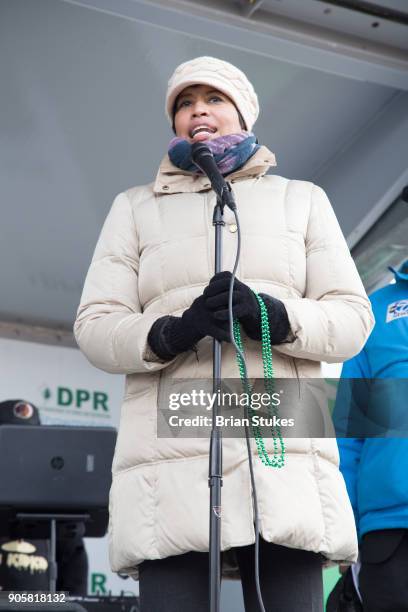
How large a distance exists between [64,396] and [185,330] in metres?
4.07

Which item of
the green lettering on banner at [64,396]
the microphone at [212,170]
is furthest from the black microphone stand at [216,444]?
the green lettering on banner at [64,396]

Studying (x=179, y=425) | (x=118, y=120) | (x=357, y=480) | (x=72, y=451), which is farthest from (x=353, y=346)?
(x=118, y=120)

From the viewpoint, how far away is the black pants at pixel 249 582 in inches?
78.3

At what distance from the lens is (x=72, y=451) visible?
4086 mm

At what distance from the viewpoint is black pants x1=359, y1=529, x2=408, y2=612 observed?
268cm

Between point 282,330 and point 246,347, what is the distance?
11 centimetres

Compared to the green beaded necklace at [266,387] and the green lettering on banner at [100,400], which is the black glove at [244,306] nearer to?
the green beaded necklace at [266,387]

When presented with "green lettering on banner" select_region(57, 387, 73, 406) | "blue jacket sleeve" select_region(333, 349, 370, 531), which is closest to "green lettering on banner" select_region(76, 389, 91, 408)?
"green lettering on banner" select_region(57, 387, 73, 406)

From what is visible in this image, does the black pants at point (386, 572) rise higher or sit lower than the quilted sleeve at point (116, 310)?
lower

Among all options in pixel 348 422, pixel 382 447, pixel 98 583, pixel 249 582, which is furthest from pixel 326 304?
pixel 98 583

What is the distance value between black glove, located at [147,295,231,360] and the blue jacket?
952mm

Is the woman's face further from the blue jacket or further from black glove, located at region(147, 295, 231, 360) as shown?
the blue jacket

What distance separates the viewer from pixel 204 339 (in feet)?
7.09

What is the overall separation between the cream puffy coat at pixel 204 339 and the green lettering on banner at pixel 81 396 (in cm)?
363
